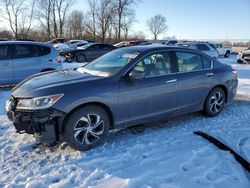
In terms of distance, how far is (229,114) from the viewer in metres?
6.25

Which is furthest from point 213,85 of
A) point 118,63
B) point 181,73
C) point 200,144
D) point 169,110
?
point 118,63

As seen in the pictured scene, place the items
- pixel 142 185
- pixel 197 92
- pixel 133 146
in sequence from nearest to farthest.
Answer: pixel 142 185 → pixel 133 146 → pixel 197 92

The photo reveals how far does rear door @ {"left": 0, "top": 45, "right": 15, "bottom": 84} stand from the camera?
859 centimetres

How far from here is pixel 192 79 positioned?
5422 mm

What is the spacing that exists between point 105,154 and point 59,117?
0.88 metres

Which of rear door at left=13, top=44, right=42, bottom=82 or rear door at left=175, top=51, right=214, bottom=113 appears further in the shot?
rear door at left=13, top=44, right=42, bottom=82

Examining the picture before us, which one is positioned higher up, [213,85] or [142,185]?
[213,85]

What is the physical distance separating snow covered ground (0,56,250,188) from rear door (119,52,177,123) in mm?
432

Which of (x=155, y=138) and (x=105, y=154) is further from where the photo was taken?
(x=155, y=138)

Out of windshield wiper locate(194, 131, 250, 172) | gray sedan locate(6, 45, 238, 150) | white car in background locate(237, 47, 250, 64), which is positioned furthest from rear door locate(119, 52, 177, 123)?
white car in background locate(237, 47, 250, 64)

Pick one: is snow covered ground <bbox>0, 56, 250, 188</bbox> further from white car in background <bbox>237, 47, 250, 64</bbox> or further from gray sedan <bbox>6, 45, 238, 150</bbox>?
white car in background <bbox>237, 47, 250, 64</bbox>

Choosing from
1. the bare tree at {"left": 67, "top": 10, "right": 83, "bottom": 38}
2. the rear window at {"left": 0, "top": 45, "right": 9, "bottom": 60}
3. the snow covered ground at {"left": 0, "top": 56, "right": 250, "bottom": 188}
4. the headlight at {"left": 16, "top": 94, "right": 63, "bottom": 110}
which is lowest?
the snow covered ground at {"left": 0, "top": 56, "right": 250, "bottom": 188}

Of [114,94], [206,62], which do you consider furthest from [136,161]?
[206,62]

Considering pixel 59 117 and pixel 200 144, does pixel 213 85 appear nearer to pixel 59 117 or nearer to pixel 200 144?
pixel 200 144
